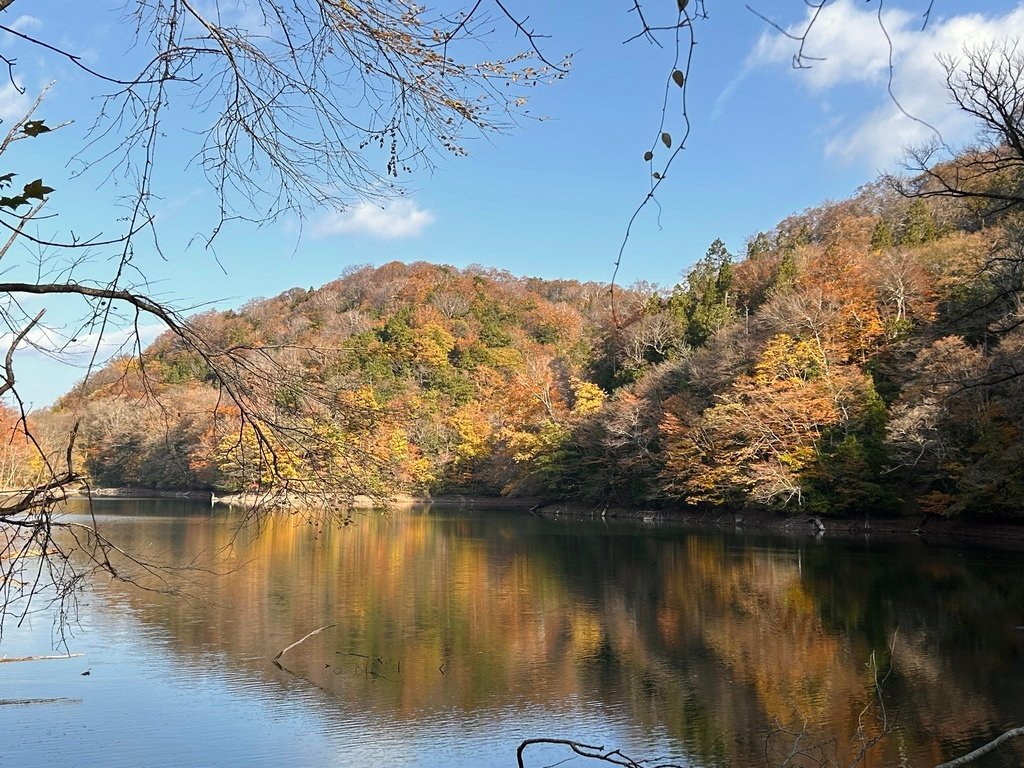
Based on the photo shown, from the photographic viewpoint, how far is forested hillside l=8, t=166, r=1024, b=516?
9.59 feet

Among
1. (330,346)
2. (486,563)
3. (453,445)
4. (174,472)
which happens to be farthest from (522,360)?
(330,346)

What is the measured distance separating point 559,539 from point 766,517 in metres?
8.39

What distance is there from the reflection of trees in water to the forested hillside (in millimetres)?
2961

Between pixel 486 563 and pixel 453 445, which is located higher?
pixel 453 445

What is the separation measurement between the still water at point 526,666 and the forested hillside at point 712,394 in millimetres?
1732

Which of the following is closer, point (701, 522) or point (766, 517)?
point (766, 517)

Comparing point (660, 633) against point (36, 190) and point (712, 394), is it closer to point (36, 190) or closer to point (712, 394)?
point (36, 190)

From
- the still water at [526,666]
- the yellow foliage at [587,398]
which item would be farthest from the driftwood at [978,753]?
the yellow foliage at [587,398]

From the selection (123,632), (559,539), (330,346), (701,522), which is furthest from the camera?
(701,522)

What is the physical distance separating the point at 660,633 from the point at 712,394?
2081 centimetres

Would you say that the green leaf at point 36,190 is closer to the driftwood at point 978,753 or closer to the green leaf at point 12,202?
the green leaf at point 12,202

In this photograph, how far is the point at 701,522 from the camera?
32.9 metres

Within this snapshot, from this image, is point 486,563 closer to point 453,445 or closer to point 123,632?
point 123,632

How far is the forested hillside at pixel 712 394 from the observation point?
2.92m
